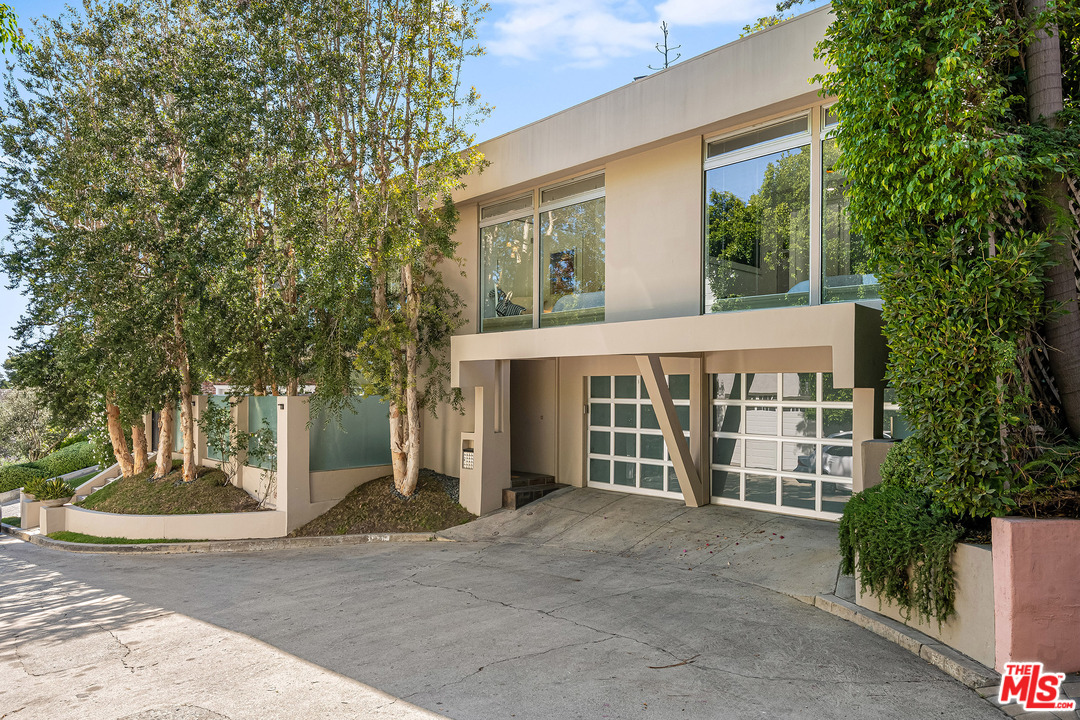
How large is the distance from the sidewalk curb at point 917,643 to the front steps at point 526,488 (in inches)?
273

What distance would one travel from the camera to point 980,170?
5.29 m

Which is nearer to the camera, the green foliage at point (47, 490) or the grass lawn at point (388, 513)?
the grass lawn at point (388, 513)

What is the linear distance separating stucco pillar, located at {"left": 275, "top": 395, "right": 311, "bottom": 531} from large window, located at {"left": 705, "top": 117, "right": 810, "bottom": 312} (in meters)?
7.94

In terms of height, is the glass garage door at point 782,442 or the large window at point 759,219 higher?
the large window at point 759,219

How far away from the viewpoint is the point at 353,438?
14688mm

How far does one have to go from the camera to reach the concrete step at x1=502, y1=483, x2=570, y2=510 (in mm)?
13555

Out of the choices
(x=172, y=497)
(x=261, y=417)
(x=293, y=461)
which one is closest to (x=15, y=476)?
(x=172, y=497)

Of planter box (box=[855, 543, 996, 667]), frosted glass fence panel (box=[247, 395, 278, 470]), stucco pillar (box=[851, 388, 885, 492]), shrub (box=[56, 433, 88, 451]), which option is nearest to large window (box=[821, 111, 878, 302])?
stucco pillar (box=[851, 388, 885, 492])

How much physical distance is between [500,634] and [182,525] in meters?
10.5

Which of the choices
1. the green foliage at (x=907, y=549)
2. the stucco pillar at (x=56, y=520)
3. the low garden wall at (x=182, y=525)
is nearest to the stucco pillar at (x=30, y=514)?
the stucco pillar at (x=56, y=520)

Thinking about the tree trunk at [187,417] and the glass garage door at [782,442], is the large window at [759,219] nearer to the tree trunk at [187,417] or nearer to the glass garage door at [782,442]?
the glass garage door at [782,442]

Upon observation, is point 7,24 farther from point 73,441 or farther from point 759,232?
point 73,441

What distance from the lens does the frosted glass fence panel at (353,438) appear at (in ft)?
46.6
